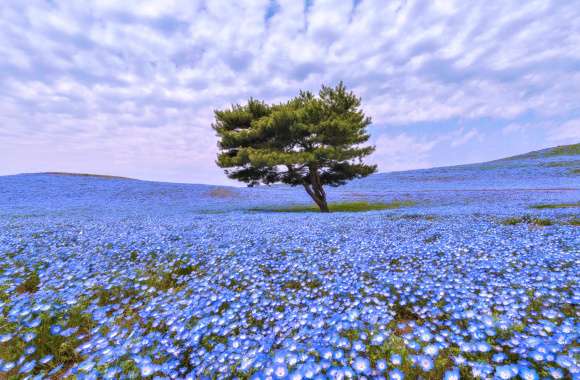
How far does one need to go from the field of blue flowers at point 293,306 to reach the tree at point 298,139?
33.4ft

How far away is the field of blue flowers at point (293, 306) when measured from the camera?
106 inches

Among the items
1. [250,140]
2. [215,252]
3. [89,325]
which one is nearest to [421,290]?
[215,252]

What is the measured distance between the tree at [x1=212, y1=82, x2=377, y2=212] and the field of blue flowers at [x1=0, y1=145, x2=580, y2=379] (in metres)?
10.2

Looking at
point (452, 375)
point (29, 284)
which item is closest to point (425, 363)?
point (452, 375)

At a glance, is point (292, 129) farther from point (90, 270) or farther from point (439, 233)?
point (90, 270)

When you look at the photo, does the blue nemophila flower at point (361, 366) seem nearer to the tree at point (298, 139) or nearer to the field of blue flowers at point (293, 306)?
the field of blue flowers at point (293, 306)

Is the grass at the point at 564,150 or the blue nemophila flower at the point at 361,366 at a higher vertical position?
the grass at the point at 564,150

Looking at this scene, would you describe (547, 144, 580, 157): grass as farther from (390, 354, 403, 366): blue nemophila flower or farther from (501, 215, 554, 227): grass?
(390, 354, 403, 366): blue nemophila flower

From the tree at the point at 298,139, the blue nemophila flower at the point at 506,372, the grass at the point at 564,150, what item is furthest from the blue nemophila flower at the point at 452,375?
the grass at the point at 564,150

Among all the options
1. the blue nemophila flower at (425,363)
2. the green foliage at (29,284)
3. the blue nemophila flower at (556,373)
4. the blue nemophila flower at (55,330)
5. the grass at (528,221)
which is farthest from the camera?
the grass at (528,221)

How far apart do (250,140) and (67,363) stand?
16.5 metres

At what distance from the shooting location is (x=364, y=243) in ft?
23.5

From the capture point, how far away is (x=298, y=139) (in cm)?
1877

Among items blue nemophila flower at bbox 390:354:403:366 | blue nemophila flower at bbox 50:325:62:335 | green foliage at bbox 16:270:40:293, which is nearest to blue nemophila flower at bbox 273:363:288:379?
blue nemophila flower at bbox 390:354:403:366
